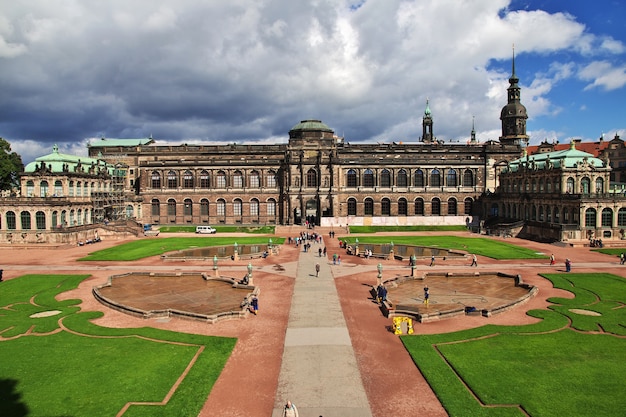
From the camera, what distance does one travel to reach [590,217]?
2960 inches

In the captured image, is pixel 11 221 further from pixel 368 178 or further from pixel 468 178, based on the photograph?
pixel 468 178

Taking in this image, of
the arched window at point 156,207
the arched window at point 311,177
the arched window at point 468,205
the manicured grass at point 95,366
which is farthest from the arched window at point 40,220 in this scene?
the arched window at point 468,205

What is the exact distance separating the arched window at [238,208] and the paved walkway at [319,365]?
68477 millimetres

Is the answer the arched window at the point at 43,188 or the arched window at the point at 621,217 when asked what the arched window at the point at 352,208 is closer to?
the arched window at the point at 621,217

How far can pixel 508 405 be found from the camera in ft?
66.0

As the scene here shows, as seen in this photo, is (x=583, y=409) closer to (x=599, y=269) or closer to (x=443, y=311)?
(x=443, y=311)

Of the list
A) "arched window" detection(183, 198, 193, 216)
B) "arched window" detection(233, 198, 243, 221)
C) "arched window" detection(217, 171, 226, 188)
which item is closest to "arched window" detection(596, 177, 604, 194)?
"arched window" detection(233, 198, 243, 221)

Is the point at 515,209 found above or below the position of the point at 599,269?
above

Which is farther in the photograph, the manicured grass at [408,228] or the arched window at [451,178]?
the arched window at [451,178]

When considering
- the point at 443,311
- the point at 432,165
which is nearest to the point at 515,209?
the point at 432,165

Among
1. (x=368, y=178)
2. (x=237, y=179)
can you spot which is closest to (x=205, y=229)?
(x=237, y=179)

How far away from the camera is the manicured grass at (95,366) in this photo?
2019 cm

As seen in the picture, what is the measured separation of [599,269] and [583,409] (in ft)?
129

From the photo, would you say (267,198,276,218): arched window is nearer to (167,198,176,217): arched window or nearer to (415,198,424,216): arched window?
(167,198,176,217): arched window
